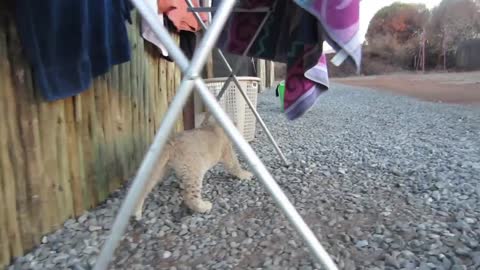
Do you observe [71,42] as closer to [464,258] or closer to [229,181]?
[229,181]

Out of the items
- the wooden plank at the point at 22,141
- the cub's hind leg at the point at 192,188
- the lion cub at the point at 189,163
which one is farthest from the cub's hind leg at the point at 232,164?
the wooden plank at the point at 22,141

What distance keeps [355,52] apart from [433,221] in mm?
1059

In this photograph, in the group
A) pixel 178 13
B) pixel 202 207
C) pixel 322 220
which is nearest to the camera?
pixel 322 220

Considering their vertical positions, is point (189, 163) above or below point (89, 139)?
below

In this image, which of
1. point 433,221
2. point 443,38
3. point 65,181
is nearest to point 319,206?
point 433,221

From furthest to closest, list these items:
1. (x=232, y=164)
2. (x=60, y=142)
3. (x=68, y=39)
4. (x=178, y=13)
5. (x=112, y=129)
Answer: (x=178, y=13)
(x=232, y=164)
(x=112, y=129)
(x=60, y=142)
(x=68, y=39)

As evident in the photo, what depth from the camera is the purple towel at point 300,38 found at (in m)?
0.92

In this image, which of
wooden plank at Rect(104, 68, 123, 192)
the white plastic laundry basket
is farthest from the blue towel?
the white plastic laundry basket

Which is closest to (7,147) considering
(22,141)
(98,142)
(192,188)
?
(22,141)

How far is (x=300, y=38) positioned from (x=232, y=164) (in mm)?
1109

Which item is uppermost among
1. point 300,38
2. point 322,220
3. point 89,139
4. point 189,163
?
point 300,38

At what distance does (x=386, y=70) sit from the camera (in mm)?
15172

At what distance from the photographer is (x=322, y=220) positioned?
168cm

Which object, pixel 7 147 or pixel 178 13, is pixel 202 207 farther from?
pixel 178 13
